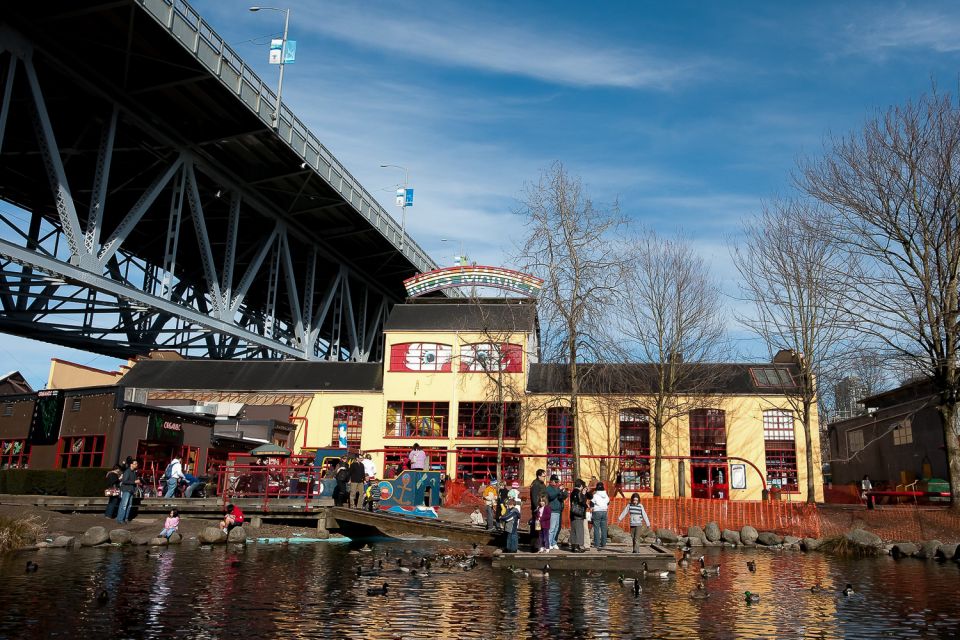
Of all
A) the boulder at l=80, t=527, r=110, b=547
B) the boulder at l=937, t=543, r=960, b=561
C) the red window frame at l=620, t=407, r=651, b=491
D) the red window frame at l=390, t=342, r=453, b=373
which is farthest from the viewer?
the red window frame at l=390, t=342, r=453, b=373

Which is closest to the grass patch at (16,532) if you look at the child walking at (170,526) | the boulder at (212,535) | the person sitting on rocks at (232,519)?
the child walking at (170,526)

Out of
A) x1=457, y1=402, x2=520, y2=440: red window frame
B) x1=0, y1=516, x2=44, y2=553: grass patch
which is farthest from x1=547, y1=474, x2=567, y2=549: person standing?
x1=457, y1=402, x2=520, y2=440: red window frame

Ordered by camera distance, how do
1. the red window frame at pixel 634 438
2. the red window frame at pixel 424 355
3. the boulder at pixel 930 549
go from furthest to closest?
the red window frame at pixel 424 355
the red window frame at pixel 634 438
the boulder at pixel 930 549

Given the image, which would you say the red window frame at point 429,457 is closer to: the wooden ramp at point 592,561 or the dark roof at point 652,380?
the dark roof at point 652,380

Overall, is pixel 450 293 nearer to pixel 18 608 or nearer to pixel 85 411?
pixel 85 411

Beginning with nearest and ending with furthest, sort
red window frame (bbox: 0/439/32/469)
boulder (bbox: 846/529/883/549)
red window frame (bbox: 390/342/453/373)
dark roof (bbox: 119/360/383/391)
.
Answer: boulder (bbox: 846/529/883/549), red window frame (bbox: 0/439/32/469), red window frame (bbox: 390/342/453/373), dark roof (bbox: 119/360/383/391)

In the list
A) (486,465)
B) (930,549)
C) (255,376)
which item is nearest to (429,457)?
(486,465)

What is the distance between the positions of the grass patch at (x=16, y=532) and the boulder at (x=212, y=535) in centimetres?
389

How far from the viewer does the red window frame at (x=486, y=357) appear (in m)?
37.9

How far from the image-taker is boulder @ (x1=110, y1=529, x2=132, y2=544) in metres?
19.6

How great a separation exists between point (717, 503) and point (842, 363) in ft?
21.3

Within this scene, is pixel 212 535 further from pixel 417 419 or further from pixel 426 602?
pixel 417 419

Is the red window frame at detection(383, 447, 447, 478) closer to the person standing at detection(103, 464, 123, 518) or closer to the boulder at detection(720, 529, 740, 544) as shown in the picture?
the person standing at detection(103, 464, 123, 518)

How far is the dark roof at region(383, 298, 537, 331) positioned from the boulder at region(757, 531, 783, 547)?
1622cm
